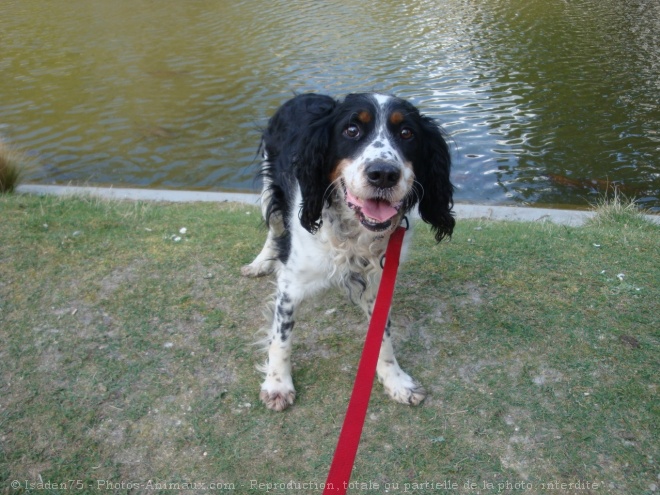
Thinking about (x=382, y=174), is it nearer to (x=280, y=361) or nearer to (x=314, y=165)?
(x=314, y=165)

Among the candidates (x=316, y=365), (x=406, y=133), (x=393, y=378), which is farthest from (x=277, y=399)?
(x=406, y=133)

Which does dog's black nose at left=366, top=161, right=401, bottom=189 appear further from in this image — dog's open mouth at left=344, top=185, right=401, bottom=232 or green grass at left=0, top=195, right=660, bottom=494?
green grass at left=0, top=195, right=660, bottom=494

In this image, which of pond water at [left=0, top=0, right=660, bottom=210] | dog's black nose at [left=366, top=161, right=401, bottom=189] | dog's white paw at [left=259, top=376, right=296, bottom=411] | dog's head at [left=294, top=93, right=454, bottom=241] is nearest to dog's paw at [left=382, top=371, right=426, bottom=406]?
dog's white paw at [left=259, top=376, right=296, bottom=411]

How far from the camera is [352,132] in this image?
2945mm

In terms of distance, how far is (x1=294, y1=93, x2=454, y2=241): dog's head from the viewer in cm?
275

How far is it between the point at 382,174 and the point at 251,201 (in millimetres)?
3881

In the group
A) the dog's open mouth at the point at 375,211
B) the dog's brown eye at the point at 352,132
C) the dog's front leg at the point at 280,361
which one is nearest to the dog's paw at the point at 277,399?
the dog's front leg at the point at 280,361

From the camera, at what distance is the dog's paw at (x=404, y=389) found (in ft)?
11.0

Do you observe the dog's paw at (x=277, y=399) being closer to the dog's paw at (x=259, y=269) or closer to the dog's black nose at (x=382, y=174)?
the dog's paw at (x=259, y=269)

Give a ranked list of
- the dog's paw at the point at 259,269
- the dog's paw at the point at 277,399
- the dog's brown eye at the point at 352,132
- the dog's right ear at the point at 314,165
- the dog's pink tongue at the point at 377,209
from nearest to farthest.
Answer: the dog's pink tongue at the point at 377,209, the dog's brown eye at the point at 352,132, the dog's right ear at the point at 314,165, the dog's paw at the point at 277,399, the dog's paw at the point at 259,269

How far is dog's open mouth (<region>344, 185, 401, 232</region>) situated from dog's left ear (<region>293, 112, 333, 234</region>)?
11.3 inches

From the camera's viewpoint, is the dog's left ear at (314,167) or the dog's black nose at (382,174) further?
the dog's left ear at (314,167)

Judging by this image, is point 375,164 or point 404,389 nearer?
point 375,164

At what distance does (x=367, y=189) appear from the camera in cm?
272
